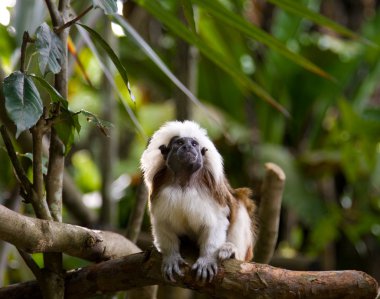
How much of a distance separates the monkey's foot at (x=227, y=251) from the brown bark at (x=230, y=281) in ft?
0.40

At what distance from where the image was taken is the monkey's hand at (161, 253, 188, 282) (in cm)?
201

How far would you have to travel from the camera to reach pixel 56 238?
1.84m

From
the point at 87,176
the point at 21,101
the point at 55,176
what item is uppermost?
the point at 87,176

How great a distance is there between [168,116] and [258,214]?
2.24 m

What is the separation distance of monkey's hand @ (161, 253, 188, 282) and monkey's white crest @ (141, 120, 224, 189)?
0.34 meters

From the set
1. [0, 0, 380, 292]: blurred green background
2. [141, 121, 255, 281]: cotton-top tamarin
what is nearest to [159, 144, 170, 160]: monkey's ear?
[141, 121, 255, 281]: cotton-top tamarin

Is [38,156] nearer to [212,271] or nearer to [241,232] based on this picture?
[212,271]

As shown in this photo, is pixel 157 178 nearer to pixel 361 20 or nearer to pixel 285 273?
pixel 285 273

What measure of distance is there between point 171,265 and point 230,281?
0.83ft

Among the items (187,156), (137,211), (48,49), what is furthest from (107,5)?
(137,211)

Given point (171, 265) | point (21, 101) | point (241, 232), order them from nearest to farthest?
point (21, 101) < point (171, 265) < point (241, 232)

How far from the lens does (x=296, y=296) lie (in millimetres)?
1781

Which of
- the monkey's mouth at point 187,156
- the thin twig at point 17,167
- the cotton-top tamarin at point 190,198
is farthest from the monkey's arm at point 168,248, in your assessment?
the thin twig at point 17,167

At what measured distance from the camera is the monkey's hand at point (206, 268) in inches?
75.3
